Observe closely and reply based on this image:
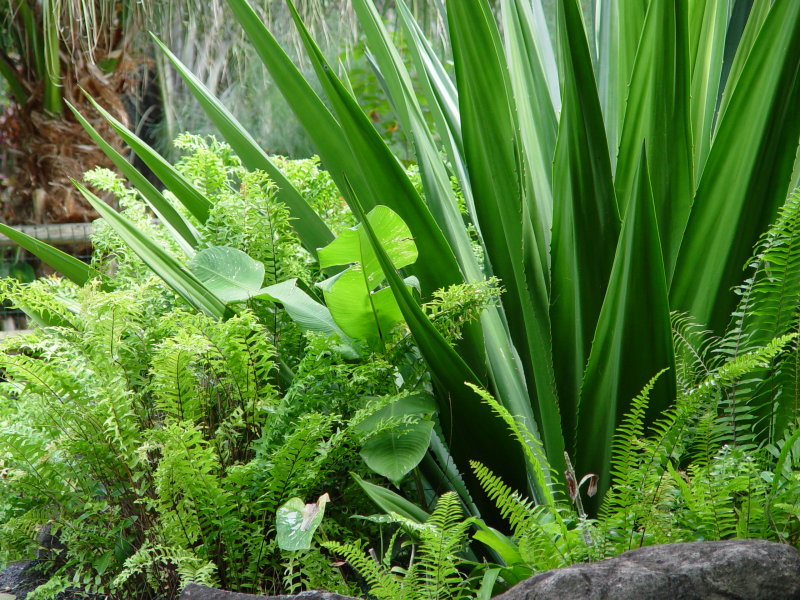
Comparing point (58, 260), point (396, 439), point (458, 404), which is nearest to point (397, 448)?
point (396, 439)

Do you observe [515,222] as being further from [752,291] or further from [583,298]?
[752,291]

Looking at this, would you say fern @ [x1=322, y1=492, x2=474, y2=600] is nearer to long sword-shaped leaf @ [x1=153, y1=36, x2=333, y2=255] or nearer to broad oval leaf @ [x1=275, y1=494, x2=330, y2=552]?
broad oval leaf @ [x1=275, y1=494, x2=330, y2=552]

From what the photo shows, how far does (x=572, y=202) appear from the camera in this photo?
3.21 ft

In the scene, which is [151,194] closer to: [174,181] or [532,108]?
[174,181]

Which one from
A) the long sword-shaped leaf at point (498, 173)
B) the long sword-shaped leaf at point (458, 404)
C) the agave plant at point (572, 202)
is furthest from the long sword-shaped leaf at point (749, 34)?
the long sword-shaped leaf at point (458, 404)

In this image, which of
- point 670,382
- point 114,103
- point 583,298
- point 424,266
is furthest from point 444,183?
point 114,103

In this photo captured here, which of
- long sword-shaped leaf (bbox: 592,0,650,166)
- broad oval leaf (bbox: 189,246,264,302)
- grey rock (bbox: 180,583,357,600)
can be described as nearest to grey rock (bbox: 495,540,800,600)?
grey rock (bbox: 180,583,357,600)

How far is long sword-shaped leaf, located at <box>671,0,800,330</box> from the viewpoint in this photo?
902 millimetres

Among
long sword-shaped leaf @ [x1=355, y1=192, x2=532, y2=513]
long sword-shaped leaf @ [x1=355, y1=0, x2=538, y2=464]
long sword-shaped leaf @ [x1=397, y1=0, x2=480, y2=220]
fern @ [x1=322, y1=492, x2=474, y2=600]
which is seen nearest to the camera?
fern @ [x1=322, y1=492, x2=474, y2=600]

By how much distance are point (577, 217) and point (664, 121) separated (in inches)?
7.1

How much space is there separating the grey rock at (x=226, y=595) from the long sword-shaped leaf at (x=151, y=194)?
66 cm

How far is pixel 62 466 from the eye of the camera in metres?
1.03

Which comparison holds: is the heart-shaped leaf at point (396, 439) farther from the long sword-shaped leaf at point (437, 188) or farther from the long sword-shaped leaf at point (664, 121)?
the long sword-shaped leaf at point (664, 121)

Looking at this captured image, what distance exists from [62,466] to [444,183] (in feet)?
2.41
